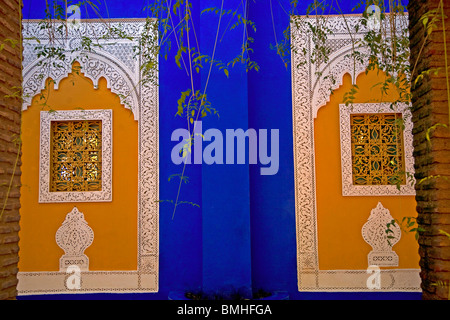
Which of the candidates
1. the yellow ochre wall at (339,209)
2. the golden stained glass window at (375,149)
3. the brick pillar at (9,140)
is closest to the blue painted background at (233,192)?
the yellow ochre wall at (339,209)

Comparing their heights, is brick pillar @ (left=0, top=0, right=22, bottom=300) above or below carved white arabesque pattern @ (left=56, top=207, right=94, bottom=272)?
above

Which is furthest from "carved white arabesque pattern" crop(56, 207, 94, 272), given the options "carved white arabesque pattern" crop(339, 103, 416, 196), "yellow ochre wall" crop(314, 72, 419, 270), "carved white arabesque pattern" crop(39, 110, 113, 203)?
"carved white arabesque pattern" crop(339, 103, 416, 196)

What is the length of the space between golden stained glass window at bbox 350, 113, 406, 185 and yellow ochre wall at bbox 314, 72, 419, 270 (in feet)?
0.47

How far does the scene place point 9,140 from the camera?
68.7 inches

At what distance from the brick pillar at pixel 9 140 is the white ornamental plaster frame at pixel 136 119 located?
1.75 meters

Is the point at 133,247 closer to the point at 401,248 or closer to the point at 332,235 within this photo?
the point at 332,235

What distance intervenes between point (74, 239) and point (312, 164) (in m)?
2.16

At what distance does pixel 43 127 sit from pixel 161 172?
1111 millimetres

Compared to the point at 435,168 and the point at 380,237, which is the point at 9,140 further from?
the point at 380,237

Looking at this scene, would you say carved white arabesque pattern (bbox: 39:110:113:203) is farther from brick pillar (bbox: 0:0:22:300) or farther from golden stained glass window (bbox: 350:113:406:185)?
golden stained glass window (bbox: 350:113:406:185)

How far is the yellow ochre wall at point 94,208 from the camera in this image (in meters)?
3.60

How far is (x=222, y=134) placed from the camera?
3457mm

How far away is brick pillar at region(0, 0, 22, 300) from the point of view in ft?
5.54

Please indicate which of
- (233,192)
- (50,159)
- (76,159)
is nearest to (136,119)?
(76,159)
